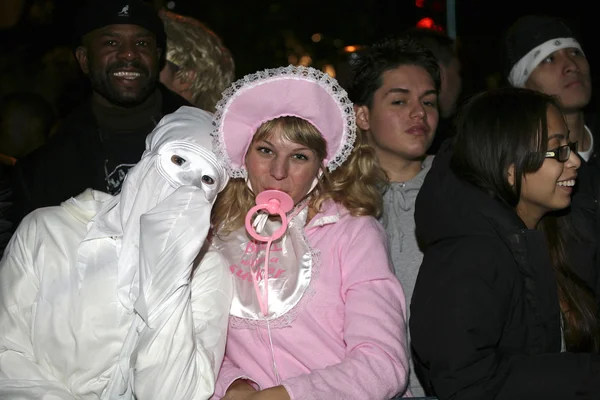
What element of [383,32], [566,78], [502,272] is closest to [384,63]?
[566,78]

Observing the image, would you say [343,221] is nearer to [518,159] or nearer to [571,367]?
[518,159]

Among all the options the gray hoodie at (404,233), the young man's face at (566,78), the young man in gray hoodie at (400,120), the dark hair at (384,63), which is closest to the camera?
the gray hoodie at (404,233)

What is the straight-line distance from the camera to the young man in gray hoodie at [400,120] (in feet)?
12.3

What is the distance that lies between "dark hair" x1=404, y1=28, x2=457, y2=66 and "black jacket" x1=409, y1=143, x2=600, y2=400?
1973mm

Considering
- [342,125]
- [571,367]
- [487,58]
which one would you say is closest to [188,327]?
[342,125]

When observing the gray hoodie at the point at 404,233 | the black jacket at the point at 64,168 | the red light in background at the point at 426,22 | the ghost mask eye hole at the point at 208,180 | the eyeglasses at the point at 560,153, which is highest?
the red light in background at the point at 426,22

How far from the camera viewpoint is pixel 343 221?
129 inches

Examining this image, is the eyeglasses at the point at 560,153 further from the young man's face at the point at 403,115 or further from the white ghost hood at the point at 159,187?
the white ghost hood at the point at 159,187

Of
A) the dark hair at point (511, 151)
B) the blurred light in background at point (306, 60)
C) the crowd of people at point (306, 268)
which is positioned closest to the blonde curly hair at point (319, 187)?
the crowd of people at point (306, 268)

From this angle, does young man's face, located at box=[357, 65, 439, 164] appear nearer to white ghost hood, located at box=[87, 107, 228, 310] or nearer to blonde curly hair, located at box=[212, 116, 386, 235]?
blonde curly hair, located at box=[212, 116, 386, 235]

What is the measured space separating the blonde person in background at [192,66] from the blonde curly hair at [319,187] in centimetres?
158

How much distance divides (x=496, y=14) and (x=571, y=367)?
5.48 metres

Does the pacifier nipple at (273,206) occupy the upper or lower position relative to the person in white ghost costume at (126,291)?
upper

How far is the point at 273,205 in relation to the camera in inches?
127
